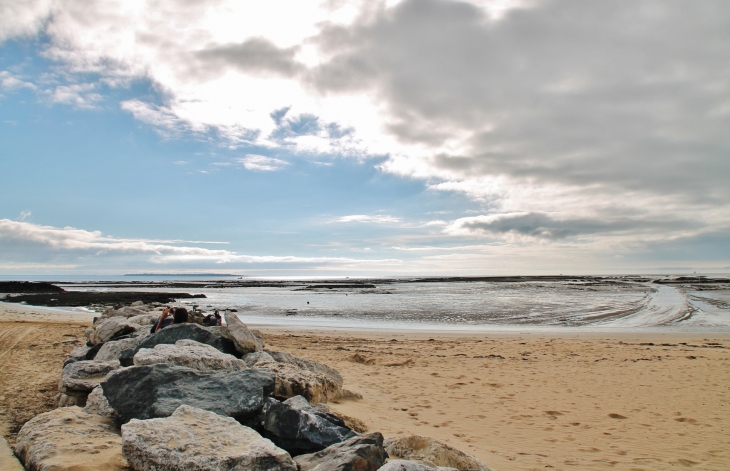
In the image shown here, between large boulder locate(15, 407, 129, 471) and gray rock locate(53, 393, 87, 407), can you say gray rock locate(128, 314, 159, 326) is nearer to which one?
gray rock locate(53, 393, 87, 407)

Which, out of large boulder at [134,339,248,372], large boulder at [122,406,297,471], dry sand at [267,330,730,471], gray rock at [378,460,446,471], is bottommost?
dry sand at [267,330,730,471]

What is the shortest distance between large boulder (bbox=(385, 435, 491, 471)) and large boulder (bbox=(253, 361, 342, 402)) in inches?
81.4

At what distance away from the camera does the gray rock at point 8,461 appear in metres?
3.86

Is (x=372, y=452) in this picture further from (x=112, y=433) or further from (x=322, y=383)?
(x=322, y=383)

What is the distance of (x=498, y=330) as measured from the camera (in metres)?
21.4

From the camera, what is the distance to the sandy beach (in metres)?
5.92

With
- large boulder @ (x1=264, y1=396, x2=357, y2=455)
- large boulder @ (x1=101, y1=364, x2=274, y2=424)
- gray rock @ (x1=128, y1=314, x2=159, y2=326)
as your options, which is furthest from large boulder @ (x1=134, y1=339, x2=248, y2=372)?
gray rock @ (x1=128, y1=314, x2=159, y2=326)

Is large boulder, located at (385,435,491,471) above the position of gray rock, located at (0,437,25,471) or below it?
below

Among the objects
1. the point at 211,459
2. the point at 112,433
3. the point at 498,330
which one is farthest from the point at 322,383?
the point at 498,330

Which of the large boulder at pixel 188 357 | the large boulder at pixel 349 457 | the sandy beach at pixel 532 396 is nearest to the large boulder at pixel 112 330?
the sandy beach at pixel 532 396

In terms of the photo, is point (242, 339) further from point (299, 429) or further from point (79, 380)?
point (299, 429)

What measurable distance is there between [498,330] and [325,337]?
913 centimetres

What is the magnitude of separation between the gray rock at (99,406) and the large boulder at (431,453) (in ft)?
11.1

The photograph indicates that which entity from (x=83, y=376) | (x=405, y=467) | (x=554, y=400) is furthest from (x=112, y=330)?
(x=554, y=400)
